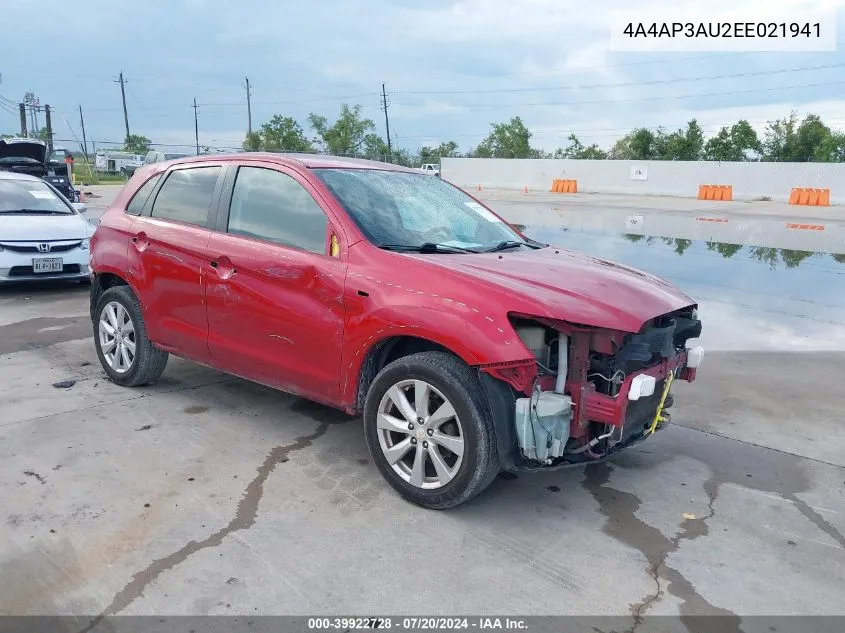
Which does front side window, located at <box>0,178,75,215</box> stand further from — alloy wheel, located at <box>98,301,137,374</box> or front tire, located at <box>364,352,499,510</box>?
front tire, located at <box>364,352,499,510</box>

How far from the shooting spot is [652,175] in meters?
38.7

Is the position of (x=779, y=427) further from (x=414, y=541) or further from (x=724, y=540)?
(x=414, y=541)

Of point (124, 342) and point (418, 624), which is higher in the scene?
point (124, 342)

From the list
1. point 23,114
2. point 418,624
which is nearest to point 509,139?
point 23,114

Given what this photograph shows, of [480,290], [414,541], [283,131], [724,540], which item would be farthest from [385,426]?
[283,131]

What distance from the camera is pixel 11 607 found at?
287 cm

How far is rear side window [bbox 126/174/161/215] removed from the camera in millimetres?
5402

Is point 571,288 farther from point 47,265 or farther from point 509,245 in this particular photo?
point 47,265

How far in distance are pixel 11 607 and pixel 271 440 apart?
1.90 m

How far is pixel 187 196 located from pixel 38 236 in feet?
16.4

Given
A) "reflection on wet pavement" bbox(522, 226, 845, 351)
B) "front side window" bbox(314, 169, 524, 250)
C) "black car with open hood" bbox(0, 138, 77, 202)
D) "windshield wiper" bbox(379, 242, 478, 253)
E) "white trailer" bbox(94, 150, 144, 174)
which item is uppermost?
"white trailer" bbox(94, 150, 144, 174)

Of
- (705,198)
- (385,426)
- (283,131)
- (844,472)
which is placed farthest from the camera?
(283,131)

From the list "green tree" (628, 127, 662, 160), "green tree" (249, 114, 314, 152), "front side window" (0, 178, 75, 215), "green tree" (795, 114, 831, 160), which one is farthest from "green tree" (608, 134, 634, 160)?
"front side window" (0, 178, 75, 215)

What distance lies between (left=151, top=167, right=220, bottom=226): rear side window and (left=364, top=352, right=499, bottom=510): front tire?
6.48 feet
